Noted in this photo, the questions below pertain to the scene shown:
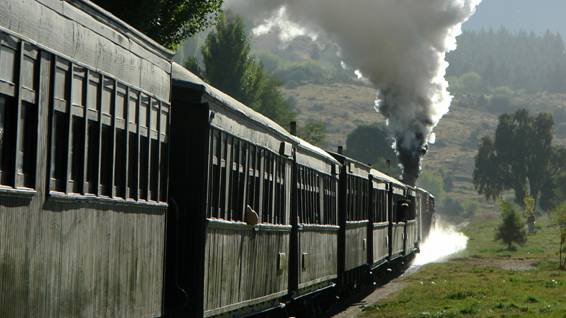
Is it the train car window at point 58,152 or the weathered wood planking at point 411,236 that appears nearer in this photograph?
the train car window at point 58,152

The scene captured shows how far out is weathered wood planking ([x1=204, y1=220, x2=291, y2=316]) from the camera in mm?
12453

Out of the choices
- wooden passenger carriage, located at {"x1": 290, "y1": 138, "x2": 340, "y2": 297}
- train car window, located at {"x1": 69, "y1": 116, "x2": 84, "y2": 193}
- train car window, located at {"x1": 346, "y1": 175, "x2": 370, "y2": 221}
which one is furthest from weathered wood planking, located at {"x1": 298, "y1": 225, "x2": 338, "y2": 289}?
train car window, located at {"x1": 69, "y1": 116, "x2": 84, "y2": 193}

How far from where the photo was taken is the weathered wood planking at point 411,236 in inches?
1779

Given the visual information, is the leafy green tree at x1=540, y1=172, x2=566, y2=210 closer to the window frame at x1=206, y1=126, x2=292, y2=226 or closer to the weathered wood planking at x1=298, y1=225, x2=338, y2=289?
the weathered wood planking at x1=298, y1=225, x2=338, y2=289

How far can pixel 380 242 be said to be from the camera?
115 feet

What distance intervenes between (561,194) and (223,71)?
206ft

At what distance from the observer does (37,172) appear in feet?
25.1

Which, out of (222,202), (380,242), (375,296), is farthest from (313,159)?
(380,242)

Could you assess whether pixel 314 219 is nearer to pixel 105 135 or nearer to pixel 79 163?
pixel 105 135

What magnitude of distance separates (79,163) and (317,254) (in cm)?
1411

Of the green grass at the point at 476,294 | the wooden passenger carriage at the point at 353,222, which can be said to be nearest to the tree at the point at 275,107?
the green grass at the point at 476,294

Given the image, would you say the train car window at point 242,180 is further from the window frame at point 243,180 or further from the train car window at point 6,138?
the train car window at point 6,138

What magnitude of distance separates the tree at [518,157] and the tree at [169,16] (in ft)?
398

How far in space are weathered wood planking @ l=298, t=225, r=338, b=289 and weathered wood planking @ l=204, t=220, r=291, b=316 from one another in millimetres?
1536
